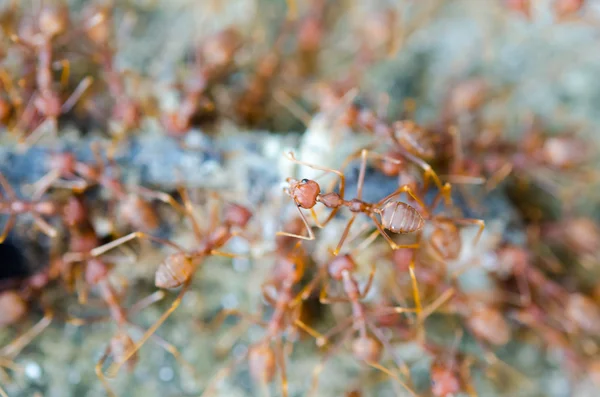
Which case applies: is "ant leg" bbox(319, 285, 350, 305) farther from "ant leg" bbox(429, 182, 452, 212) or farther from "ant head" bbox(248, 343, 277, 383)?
"ant leg" bbox(429, 182, 452, 212)

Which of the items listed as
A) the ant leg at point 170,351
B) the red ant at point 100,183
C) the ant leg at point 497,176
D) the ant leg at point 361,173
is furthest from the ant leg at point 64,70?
the ant leg at point 497,176

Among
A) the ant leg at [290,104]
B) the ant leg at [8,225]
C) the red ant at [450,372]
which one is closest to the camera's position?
the ant leg at [8,225]

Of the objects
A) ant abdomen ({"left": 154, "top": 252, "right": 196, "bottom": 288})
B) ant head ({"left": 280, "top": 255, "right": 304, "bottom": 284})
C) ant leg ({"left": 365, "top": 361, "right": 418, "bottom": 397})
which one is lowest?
ant leg ({"left": 365, "top": 361, "right": 418, "bottom": 397})

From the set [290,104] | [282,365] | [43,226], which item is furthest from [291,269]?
[43,226]

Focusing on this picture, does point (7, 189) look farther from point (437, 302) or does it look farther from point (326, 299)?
point (437, 302)

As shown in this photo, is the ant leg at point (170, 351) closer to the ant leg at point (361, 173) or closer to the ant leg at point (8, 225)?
the ant leg at point (8, 225)

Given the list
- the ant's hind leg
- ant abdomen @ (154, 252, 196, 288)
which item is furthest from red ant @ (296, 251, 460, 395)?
the ant's hind leg
